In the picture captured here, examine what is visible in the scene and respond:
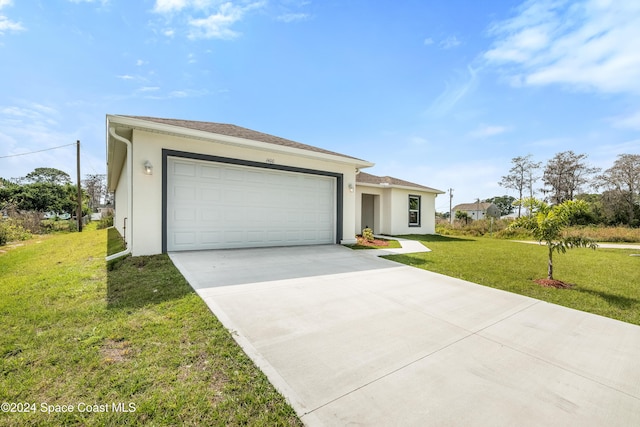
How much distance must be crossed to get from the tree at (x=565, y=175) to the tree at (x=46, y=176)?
6371 centimetres

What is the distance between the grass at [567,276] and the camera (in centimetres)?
398

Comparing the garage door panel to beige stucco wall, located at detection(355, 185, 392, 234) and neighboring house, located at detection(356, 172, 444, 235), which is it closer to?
neighboring house, located at detection(356, 172, 444, 235)

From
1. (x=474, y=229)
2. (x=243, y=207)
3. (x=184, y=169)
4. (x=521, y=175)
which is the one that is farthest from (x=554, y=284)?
(x=521, y=175)

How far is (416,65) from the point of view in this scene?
8.60m

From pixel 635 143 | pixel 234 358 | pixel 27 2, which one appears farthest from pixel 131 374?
pixel 635 143

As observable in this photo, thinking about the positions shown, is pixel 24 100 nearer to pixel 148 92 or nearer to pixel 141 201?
pixel 148 92

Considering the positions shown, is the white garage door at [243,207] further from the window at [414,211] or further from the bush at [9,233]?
the bush at [9,233]

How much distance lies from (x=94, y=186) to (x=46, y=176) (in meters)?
7.42

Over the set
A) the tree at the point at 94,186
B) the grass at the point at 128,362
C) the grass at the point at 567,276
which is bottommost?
the grass at the point at 567,276

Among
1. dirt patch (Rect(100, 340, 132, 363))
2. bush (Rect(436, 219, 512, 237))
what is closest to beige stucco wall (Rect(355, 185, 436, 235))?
bush (Rect(436, 219, 512, 237))

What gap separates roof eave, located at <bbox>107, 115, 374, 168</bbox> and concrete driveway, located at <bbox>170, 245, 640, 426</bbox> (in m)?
3.59

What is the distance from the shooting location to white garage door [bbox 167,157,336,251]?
6.52 meters

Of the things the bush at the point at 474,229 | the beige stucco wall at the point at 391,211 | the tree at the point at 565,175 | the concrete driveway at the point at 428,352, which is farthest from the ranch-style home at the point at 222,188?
the tree at the point at 565,175

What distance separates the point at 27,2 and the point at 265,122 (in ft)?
25.9
